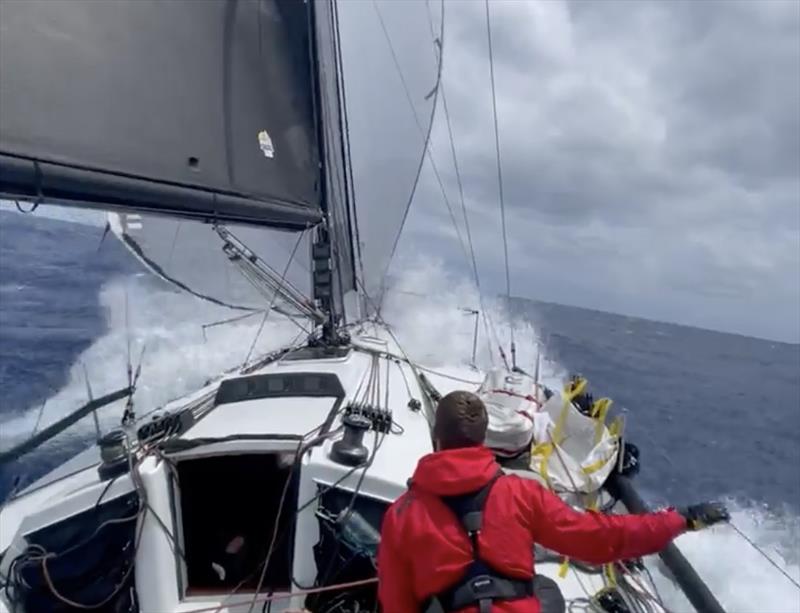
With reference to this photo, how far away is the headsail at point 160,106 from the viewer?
6.93 feet

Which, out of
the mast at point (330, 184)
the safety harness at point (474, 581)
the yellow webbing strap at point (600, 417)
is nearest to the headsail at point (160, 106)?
the mast at point (330, 184)

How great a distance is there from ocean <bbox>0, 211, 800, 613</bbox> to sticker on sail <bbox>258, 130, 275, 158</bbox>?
1.73 m

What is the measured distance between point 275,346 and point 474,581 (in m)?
10.7

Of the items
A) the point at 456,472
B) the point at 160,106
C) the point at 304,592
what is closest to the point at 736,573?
the point at 304,592

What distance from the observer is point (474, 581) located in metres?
1.91

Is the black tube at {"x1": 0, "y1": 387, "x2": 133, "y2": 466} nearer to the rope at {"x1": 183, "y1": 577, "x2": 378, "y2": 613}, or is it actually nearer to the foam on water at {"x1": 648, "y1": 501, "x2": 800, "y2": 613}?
the rope at {"x1": 183, "y1": 577, "x2": 378, "y2": 613}

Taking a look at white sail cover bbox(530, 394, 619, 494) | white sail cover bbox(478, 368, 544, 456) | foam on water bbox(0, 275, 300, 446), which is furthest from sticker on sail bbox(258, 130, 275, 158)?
foam on water bbox(0, 275, 300, 446)

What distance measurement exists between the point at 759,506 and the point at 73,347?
12124 mm

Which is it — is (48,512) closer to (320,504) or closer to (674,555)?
(320,504)

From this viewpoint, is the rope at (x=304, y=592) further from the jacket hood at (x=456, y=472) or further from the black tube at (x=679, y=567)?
the black tube at (x=679, y=567)

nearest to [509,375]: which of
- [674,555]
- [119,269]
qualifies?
[674,555]

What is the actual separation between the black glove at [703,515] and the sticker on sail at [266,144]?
10.2ft

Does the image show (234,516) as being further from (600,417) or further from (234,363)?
(234,363)

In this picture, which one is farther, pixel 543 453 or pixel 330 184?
pixel 330 184
